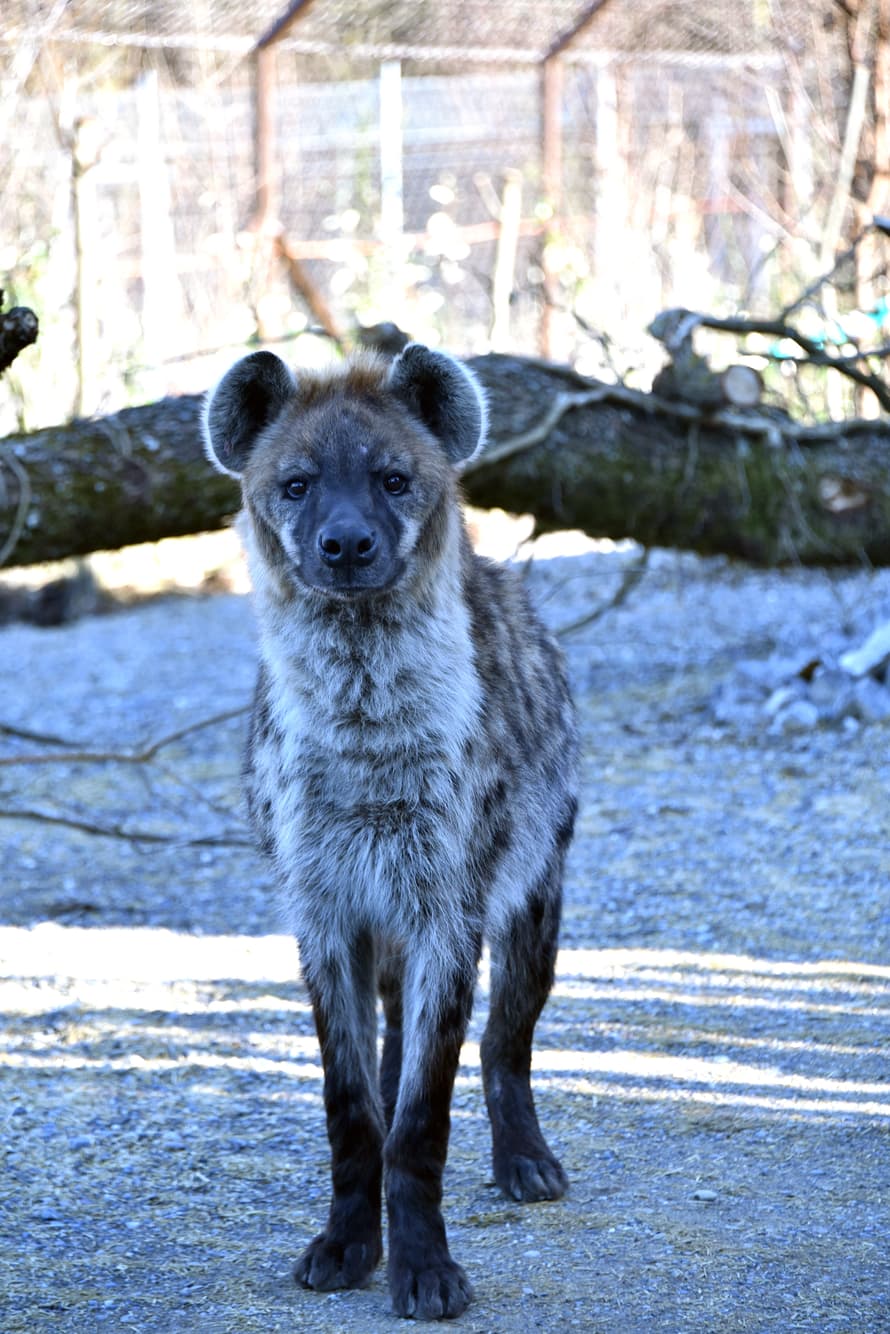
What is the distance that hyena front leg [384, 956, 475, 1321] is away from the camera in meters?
2.08

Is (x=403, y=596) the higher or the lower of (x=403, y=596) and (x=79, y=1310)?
the higher

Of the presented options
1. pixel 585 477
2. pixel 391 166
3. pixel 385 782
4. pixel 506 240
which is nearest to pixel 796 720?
pixel 585 477

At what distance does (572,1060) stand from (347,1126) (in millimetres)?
830

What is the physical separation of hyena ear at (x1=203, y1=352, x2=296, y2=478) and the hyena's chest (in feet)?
1.28

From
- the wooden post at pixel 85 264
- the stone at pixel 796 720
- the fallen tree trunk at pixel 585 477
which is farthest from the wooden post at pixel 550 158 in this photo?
the stone at pixel 796 720

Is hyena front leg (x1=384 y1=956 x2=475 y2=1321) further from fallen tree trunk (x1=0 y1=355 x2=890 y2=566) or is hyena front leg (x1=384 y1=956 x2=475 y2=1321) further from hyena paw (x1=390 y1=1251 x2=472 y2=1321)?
fallen tree trunk (x1=0 y1=355 x2=890 y2=566)

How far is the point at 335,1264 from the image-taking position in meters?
2.18

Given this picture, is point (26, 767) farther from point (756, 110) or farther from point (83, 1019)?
point (756, 110)

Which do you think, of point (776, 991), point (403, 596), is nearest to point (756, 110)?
point (776, 991)

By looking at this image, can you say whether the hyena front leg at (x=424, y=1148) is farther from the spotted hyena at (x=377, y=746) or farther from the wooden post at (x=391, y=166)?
the wooden post at (x=391, y=166)

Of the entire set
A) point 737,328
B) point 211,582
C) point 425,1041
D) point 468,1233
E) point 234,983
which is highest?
point 737,328

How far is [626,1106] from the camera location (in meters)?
2.78

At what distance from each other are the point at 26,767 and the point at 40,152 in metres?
3.96

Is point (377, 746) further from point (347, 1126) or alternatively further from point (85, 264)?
point (85, 264)
